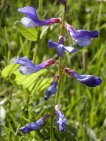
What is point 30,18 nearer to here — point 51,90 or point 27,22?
point 27,22

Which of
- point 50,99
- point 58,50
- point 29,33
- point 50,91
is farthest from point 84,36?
point 50,99

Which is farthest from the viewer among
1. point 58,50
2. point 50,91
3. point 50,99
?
point 50,99

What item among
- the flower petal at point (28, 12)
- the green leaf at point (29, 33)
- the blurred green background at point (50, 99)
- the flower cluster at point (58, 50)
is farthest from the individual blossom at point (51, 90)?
the green leaf at point (29, 33)

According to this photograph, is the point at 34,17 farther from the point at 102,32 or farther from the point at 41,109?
the point at 102,32

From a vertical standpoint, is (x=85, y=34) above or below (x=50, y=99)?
above

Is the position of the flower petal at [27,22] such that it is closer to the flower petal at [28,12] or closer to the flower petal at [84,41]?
the flower petal at [28,12]

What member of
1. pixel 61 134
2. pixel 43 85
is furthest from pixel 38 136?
pixel 43 85

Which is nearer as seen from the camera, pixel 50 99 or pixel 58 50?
pixel 58 50

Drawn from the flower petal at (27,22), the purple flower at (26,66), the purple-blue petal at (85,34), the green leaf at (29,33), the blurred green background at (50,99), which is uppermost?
the flower petal at (27,22)

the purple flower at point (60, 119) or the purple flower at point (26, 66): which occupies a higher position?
the purple flower at point (26, 66)

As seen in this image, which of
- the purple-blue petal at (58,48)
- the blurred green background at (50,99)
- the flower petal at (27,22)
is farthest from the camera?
the blurred green background at (50,99)

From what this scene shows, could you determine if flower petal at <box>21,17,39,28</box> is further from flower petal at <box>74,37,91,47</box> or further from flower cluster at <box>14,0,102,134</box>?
flower petal at <box>74,37,91,47</box>

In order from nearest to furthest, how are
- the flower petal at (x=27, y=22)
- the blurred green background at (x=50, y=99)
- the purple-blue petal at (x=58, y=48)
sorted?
1. the purple-blue petal at (x=58, y=48)
2. the flower petal at (x=27, y=22)
3. the blurred green background at (x=50, y=99)
